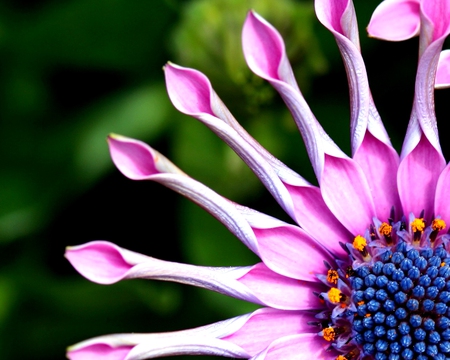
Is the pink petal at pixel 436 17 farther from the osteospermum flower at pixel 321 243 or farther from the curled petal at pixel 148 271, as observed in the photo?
the curled petal at pixel 148 271

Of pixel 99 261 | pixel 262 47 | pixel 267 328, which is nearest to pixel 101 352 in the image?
pixel 99 261

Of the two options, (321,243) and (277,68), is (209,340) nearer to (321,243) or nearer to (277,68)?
(321,243)

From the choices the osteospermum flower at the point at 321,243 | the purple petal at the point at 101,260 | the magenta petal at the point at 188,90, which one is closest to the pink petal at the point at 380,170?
the osteospermum flower at the point at 321,243

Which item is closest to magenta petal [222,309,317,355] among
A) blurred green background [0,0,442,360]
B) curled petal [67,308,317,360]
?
curled petal [67,308,317,360]

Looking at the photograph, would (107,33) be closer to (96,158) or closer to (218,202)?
(96,158)

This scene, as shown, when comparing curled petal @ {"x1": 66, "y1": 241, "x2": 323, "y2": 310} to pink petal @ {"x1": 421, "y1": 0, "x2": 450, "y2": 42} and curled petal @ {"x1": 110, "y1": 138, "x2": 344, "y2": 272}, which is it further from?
pink petal @ {"x1": 421, "y1": 0, "x2": 450, "y2": 42}
